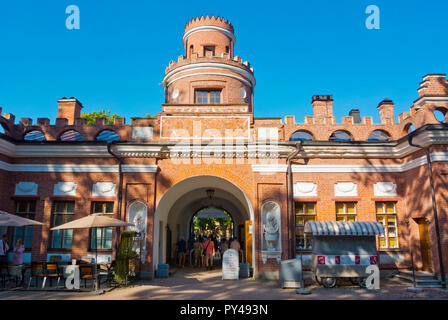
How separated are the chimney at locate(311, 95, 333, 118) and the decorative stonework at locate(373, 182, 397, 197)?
4313 mm

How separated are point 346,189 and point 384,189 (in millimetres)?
1516

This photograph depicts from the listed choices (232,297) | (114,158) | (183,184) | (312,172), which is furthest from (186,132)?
(232,297)

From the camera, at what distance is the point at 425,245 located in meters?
11.6

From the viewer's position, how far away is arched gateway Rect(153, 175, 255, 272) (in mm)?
12648

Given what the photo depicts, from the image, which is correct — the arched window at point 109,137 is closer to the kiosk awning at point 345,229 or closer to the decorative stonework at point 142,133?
the decorative stonework at point 142,133

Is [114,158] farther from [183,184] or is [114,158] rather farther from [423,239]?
[423,239]

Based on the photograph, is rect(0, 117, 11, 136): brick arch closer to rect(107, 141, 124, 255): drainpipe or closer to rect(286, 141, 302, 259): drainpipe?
rect(107, 141, 124, 255): drainpipe

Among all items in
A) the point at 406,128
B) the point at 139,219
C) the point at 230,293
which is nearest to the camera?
the point at 230,293

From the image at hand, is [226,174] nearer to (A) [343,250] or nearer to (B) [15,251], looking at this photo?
(A) [343,250]

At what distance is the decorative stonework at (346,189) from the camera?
505 inches

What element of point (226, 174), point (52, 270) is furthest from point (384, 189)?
point (52, 270)

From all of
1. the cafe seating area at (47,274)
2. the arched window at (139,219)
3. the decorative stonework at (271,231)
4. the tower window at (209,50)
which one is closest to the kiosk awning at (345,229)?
the decorative stonework at (271,231)

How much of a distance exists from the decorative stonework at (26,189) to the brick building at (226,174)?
40 millimetres
